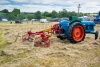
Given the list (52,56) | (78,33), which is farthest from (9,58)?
(78,33)

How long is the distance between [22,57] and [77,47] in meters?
3.07

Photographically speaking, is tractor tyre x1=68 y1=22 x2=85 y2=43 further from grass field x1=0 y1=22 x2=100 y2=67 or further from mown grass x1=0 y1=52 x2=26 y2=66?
mown grass x1=0 y1=52 x2=26 y2=66

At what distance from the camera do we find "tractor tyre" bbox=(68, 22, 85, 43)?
11.7m

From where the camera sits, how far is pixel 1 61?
335 inches

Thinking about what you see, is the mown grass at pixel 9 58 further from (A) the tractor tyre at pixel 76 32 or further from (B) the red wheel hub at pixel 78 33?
(B) the red wheel hub at pixel 78 33

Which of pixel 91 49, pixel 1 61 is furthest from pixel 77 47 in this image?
pixel 1 61

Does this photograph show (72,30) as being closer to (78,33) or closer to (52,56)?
(78,33)

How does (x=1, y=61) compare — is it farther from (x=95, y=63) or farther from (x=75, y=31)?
(x=75, y=31)

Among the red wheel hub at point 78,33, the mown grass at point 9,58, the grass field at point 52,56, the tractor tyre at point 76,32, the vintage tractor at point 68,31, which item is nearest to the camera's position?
the grass field at point 52,56

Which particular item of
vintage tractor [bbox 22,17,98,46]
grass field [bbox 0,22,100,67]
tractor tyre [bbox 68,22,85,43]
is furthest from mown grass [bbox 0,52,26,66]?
tractor tyre [bbox 68,22,85,43]

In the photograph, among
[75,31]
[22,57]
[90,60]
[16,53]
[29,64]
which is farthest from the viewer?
[75,31]

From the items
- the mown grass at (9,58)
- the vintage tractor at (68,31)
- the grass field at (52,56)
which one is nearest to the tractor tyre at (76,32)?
the vintage tractor at (68,31)

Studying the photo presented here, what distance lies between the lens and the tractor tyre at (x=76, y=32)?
38.2 ft

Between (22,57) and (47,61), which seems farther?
(22,57)
